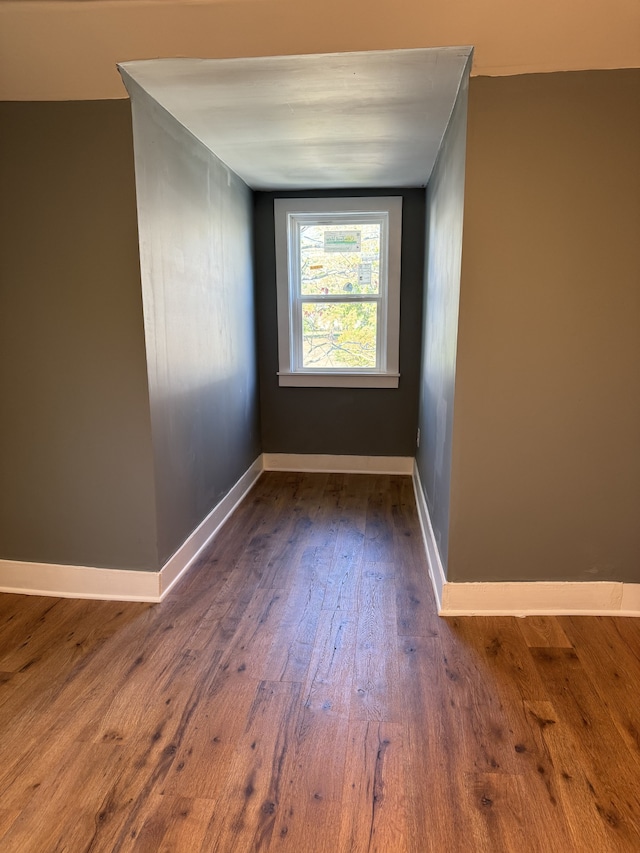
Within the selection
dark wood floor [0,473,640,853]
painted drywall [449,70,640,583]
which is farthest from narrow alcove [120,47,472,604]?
dark wood floor [0,473,640,853]

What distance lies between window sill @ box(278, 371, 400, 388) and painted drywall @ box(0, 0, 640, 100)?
2489 mm

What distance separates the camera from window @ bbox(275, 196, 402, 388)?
160 inches

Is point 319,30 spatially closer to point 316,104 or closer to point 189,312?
point 316,104

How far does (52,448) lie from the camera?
2.44 metres

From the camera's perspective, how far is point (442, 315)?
8.79 feet

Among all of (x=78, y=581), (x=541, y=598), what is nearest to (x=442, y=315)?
(x=541, y=598)

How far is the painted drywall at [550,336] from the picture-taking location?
198cm

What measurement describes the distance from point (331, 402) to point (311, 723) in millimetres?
2850

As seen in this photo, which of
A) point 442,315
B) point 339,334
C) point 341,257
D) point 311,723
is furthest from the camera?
point 339,334

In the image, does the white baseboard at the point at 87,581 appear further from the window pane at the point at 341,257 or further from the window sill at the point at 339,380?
the window pane at the point at 341,257

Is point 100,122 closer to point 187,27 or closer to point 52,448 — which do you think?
point 187,27

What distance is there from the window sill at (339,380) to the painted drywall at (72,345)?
2081 mm

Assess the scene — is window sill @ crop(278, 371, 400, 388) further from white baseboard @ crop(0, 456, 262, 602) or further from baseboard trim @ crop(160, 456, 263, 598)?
white baseboard @ crop(0, 456, 262, 602)

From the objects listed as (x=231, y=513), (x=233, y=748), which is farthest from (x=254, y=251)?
(x=233, y=748)
